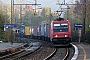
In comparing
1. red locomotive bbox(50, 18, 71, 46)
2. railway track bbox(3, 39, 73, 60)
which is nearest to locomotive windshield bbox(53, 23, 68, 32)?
red locomotive bbox(50, 18, 71, 46)

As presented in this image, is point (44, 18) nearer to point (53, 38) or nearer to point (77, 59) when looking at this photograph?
point (53, 38)

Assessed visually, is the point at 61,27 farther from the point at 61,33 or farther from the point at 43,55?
the point at 43,55

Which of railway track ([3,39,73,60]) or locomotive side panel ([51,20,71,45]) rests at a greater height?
locomotive side panel ([51,20,71,45])

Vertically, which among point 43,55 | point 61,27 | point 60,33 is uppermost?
point 61,27

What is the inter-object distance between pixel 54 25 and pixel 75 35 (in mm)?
21823

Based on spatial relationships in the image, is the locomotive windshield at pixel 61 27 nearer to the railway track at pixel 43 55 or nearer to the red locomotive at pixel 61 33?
the red locomotive at pixel 61 33

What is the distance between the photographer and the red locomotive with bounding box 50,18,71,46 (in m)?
35.8

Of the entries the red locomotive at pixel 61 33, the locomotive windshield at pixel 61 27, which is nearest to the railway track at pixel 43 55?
the red locomotive at pixel 61 33

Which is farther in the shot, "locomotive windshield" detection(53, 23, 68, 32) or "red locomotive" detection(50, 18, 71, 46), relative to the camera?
"locomotive windshield" detection(53, 23, 68, 32)

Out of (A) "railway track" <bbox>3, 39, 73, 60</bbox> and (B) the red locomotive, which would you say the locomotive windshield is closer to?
(B) the red locomotive

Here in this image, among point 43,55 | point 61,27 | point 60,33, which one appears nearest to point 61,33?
point 60,33

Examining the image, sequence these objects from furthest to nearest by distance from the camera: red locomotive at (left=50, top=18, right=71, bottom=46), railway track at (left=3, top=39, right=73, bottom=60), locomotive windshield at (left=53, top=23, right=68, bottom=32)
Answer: locomotive windshield at (left=53, top=23, right=68, bottom=32) → red locomotive at (left=50, top=18, right=71, bottom=46) → railway track at (left=3, top=39, right=73, bottom=60)

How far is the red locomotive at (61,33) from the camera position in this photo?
118 ft

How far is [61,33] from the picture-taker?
36.0m
